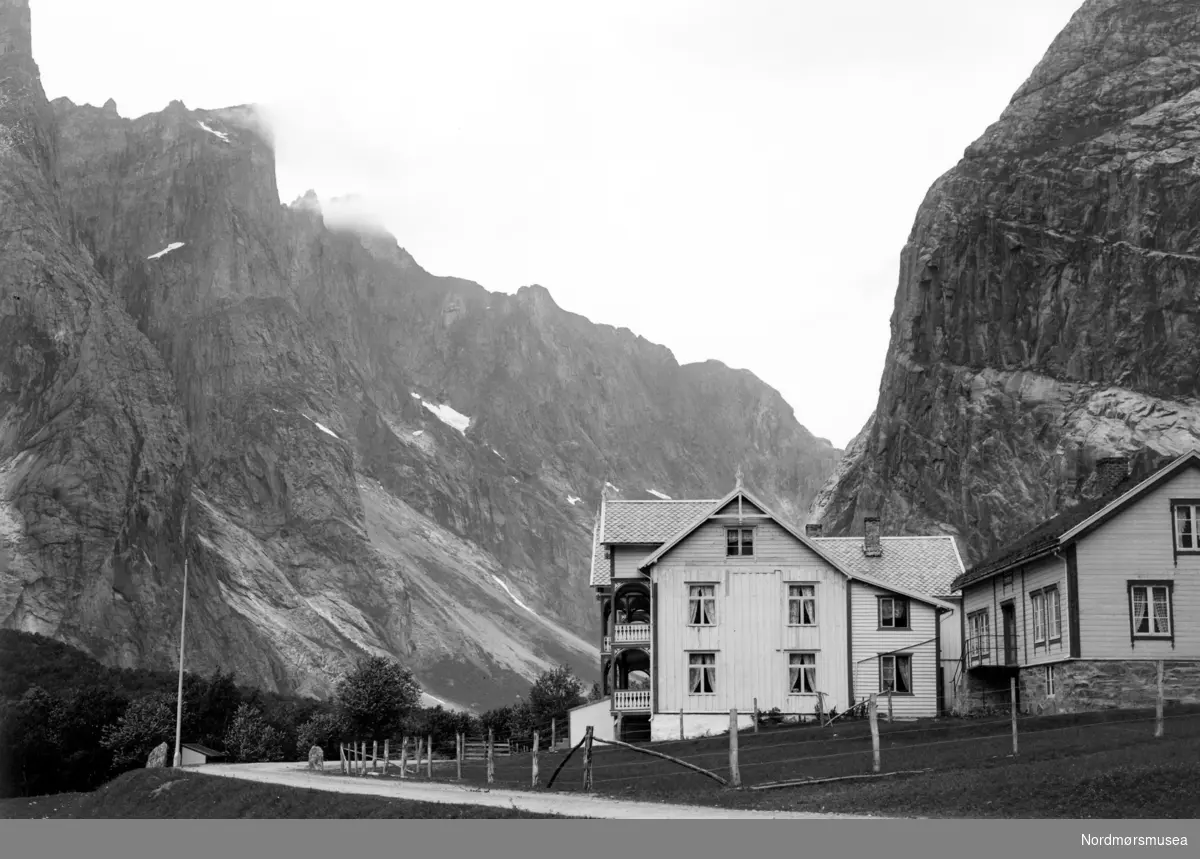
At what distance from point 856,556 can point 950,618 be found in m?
5.30

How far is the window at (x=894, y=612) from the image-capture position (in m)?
59.5

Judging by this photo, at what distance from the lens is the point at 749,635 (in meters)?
58.6

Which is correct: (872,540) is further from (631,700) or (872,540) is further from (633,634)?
(631,700)

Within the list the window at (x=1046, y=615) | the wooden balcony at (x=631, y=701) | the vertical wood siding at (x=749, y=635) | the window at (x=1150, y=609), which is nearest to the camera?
the window at (x=1150, y=609)

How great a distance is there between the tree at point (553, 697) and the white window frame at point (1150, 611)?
1929 inches

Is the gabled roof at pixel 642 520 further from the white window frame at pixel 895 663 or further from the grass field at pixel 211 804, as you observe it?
the grass field at pixel 211 804

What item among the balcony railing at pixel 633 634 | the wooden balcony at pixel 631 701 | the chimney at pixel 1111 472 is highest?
the chimney at pixel 1111 472

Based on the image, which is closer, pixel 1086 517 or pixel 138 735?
pixel 1086 517

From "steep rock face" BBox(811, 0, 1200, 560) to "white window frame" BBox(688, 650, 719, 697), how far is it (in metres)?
123

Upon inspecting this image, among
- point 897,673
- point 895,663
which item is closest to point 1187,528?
point 895,663

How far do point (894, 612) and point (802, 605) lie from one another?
391 cm

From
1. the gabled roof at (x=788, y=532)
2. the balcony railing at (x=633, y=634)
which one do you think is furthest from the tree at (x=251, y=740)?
the gabled roof at (x=788, y=532)
